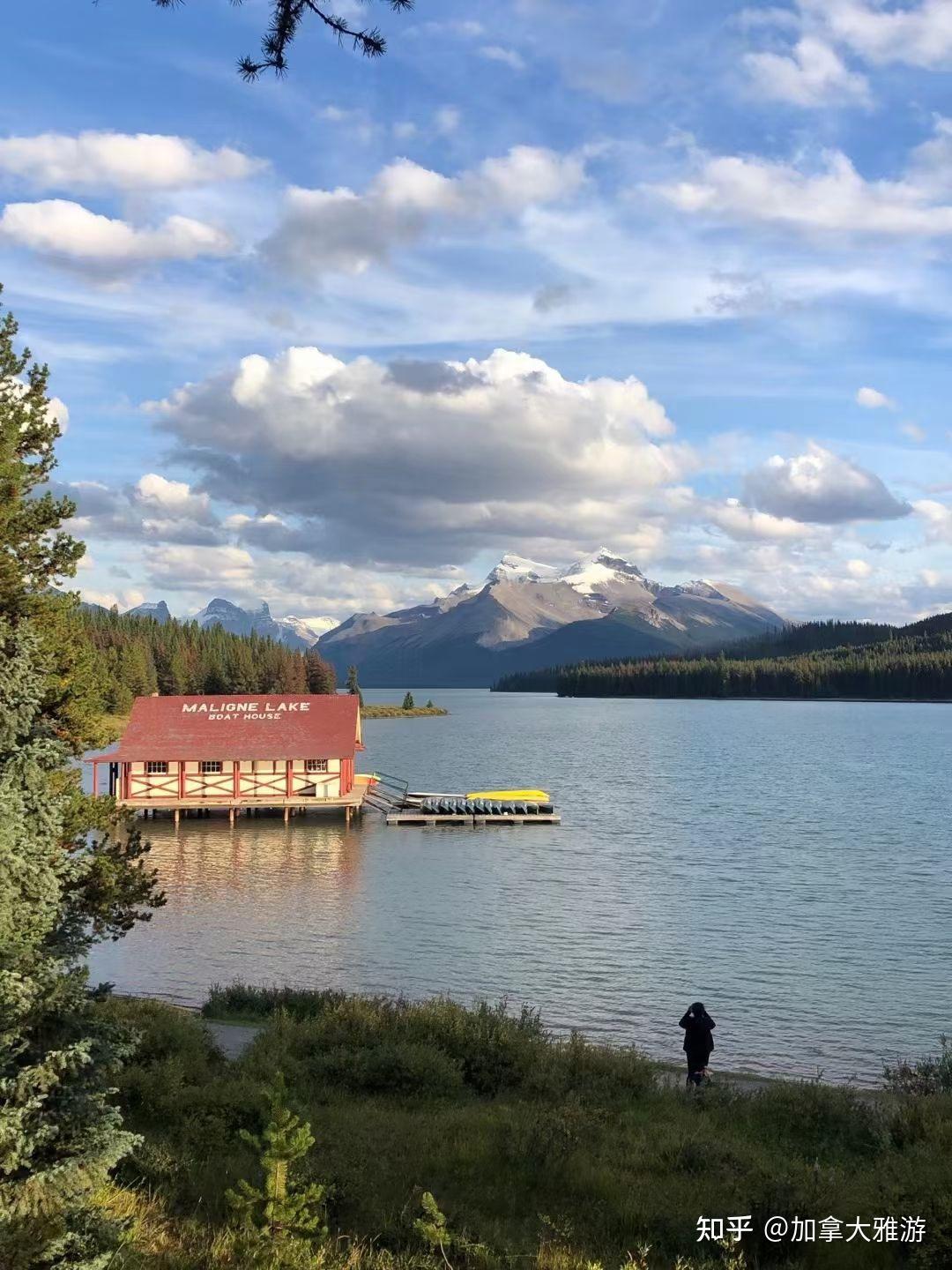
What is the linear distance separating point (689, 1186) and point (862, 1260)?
2.34 meters

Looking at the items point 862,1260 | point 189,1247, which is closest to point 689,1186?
point 862,1260

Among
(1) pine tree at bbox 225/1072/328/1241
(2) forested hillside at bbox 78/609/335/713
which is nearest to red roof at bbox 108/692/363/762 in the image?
(1) pine tree at bbox 225/1072/328/1241

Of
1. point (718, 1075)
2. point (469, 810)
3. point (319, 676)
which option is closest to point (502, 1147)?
point (718, 1075)

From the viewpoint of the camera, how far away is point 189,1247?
370 inches

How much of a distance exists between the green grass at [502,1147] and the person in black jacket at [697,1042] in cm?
82

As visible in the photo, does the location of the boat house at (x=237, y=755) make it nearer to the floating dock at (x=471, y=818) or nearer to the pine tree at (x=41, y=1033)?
the floating dock at (x=471, y=818)

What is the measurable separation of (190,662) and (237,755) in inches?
3544

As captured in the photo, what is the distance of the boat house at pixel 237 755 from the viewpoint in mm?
62906

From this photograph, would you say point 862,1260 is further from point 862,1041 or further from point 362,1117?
point 862,1041

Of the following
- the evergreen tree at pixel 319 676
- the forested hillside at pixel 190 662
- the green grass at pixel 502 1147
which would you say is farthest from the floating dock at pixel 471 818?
the evergreen tree at pixel 319 676

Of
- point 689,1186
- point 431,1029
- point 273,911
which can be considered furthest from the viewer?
point 273,911

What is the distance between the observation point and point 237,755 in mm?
62875

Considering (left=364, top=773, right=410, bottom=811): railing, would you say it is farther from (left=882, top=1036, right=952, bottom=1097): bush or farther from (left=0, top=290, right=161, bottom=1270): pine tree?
(left=0, top=290, right=161, bottom=1270): pine tree

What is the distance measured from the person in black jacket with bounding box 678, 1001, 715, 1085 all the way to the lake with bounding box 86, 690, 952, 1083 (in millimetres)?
4326
